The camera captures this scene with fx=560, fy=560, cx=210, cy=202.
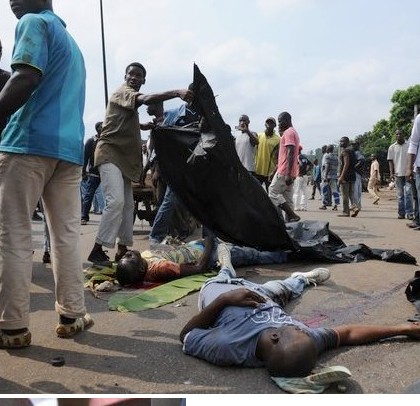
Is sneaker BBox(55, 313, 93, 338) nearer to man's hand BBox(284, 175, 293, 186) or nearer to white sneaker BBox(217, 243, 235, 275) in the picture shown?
white sneaker BBox(217, 243, 235, 275)

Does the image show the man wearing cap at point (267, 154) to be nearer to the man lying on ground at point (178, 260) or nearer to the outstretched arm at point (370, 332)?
the man lying on ground at point (178, 260)

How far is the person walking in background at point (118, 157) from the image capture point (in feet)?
16.9

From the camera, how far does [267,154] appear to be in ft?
31.7

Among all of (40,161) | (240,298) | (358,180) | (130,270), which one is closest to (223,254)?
(130,270)

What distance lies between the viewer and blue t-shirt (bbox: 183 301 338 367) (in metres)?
2.87

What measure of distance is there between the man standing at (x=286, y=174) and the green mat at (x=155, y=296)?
3740 mm

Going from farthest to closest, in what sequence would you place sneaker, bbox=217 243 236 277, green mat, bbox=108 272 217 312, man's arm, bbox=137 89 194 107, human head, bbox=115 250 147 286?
sneaker, bbox=217 243 236 277, human head, bbox=115 250 147 286, man's arm, bbox=137 89 194 107, green mat, bbox=108 272 217 312

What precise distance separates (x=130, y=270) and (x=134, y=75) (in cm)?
193

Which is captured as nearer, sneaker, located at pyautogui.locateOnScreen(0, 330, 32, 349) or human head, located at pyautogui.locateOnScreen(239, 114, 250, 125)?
sneaker, located at pyautogui.locateOnScreen(0, 330, 32, 349)

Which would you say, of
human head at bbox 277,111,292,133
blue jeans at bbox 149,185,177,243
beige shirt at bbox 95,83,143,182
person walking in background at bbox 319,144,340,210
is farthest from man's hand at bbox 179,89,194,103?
person walking in background at bbox 319,144,340,210

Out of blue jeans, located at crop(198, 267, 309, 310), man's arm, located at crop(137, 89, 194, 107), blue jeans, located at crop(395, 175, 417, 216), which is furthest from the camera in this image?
blue jeans, located at crop(395, 175, 417, 216)

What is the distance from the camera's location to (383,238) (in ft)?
25.2

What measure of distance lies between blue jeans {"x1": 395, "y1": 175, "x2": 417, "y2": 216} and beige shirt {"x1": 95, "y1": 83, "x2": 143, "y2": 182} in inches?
257

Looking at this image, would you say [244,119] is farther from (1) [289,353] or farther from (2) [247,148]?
(1) [289,353]
